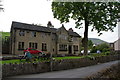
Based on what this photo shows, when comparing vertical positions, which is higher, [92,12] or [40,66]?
[92,12]

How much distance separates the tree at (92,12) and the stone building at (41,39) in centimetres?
456

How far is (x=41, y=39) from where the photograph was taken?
35.2 meters

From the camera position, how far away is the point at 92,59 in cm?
2070

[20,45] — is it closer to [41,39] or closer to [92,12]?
[41,39]

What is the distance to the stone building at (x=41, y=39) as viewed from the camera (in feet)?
100

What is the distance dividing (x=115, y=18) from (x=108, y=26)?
5.90 ft

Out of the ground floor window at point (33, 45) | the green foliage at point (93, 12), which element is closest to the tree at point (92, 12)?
the green foliage at point (93, 12)

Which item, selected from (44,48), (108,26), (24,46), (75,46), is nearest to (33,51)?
(24,46)

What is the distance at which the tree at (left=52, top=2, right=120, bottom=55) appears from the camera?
21.0 metres

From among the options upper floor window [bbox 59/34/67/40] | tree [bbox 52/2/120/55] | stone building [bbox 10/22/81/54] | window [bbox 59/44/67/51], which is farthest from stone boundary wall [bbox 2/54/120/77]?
upper floor window [bbox 59/34/67/40]

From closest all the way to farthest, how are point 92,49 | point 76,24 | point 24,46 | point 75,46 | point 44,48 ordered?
point 76,24 < point 24,46 < point 44,48 < point 75,46 < point 92,49

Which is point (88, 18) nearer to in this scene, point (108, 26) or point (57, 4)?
point (108, 26)

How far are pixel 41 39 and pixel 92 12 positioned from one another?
709 inches

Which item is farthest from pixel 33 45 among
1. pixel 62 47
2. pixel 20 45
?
pixel 62 47
